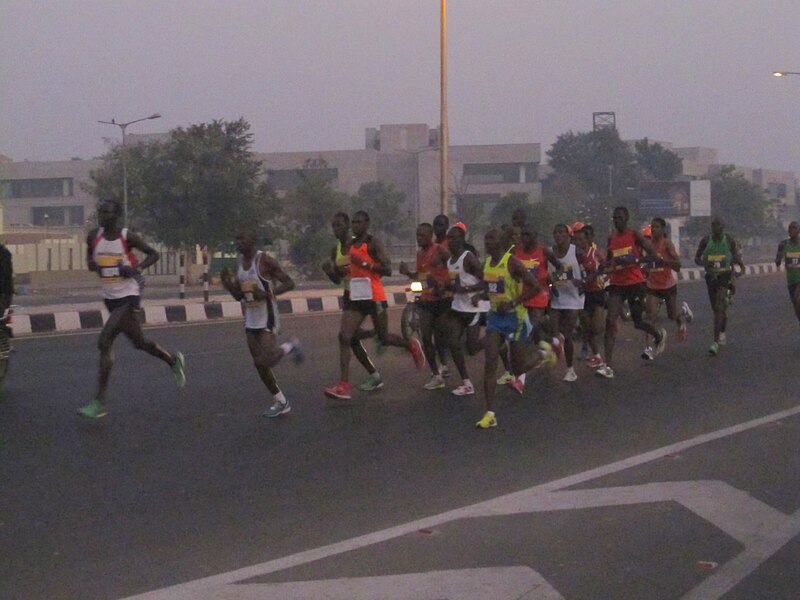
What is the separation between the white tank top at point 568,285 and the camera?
1201 cm

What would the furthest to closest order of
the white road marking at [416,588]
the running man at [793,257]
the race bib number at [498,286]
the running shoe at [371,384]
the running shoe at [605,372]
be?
the running man at [793,257], the running shoe at [605,372], the running shoe at [371,384], the race bib number at [498,286], the white road marking at [416,588]

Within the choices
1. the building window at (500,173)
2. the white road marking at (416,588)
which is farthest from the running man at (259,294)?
the building window at (500,173)

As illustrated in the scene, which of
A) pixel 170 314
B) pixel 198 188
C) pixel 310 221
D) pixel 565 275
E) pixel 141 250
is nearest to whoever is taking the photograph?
pixel 141 250

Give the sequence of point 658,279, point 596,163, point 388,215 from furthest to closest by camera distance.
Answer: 1. point 596,163
2. point 388,215
3. point 658,279

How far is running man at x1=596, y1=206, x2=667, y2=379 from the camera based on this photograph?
12578 millimetres

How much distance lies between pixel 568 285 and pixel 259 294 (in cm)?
402

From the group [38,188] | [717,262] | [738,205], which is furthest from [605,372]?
[38,188]

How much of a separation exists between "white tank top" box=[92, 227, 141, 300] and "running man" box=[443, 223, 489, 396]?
3099mm

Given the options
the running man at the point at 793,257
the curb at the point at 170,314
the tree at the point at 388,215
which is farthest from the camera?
the tree at the point at 388,215

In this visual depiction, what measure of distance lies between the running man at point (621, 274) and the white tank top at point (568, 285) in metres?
0.61

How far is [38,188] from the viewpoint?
8069cm

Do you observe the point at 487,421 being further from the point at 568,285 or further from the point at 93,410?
the point at 93,410

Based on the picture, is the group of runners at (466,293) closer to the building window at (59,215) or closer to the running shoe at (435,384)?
the running shoe at (435,384)

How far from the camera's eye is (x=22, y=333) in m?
18.5
